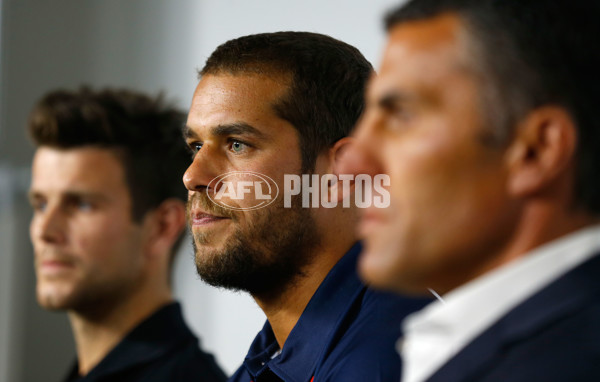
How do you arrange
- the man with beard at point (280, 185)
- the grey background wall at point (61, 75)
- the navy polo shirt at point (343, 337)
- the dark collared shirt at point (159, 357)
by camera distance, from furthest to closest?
1. the grey background wall at point (61, 75)
2. the dark collared shirt at point (159, 357)
3. the man with beard at point (280, 185)
4. the navy polo shirt at point (343, 337)

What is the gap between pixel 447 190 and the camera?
0.61 metres

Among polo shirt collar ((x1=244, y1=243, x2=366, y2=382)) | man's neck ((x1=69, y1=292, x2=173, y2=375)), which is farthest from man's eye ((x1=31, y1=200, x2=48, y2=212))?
polo shirt collar ((x1=244, y1=243, x2=366, y2=382))

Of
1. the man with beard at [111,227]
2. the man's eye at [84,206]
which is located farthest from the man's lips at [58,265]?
the man's eye at [84,206]

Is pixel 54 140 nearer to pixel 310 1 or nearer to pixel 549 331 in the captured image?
pixel 310 1

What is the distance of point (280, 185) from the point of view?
40.0 inches

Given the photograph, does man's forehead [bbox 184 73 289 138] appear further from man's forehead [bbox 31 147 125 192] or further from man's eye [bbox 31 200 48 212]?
man's eye [bbox 31 200 48 212]

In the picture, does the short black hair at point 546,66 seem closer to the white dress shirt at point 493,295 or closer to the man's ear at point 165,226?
the white dress shirt at point 493,295

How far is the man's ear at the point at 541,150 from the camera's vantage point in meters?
0.59

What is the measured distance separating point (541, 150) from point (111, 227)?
1165 millimetres

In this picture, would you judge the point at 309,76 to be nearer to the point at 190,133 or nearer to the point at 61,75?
the point at 190,133

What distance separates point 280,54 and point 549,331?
23.5 inches

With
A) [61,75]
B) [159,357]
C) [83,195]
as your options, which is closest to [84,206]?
[83,195]

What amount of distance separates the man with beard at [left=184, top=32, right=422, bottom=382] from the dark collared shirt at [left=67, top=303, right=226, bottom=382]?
A: 440mm

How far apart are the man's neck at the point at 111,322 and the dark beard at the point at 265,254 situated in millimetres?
639
